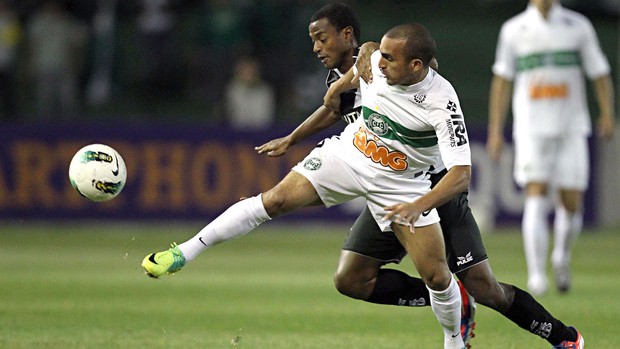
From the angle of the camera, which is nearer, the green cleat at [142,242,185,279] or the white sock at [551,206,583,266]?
the green cleat at [142,242,185,279]

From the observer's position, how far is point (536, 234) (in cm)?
1113

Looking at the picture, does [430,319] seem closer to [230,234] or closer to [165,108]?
[230,234]

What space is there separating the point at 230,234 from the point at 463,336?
1774mm

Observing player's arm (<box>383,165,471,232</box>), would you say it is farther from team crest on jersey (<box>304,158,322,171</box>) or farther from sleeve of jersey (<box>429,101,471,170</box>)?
team crest on jersey (<box>304,158,322,171</box>)

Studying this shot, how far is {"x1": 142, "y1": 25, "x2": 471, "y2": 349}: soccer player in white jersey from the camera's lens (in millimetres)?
6605

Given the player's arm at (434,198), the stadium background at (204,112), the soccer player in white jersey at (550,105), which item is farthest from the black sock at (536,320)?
the stadium background at (204,112)

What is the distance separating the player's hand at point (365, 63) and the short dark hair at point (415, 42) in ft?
1.27

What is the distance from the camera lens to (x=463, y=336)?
772 centimetres

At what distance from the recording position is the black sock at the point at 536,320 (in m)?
7.26

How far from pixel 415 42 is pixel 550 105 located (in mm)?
5138

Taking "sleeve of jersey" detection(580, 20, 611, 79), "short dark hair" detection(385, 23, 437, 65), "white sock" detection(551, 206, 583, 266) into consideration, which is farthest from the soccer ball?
A: "sleeve of jersey" detection(580, 20, 611, 79)

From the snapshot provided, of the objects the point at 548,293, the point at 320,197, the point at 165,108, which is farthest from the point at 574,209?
the point at 165,108

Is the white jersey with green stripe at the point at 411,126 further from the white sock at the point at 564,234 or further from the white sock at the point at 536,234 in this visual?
the white sock at the point at 564,234

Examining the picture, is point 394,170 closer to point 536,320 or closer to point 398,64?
point 398,64
